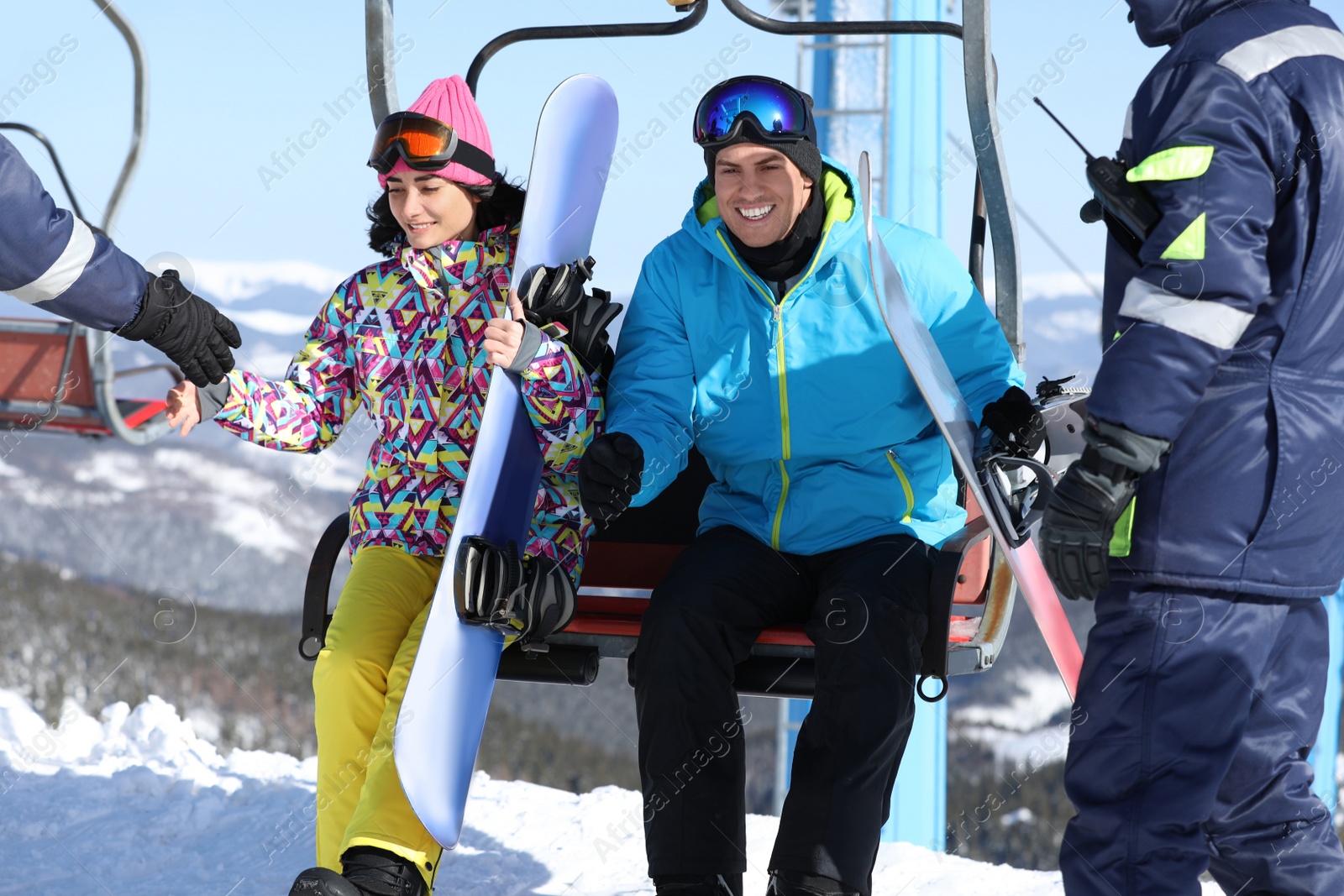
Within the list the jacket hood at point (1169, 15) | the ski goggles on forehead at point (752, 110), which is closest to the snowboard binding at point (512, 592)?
the ski goggles on forehead at point (752, 110)

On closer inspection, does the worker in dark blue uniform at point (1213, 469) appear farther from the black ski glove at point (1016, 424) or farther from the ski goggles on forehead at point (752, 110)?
the ski goggles on forehead at point (752, 110)

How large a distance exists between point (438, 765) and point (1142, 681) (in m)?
1.13

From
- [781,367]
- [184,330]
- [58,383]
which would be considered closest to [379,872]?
[184,330]

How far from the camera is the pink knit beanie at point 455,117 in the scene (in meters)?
2.52

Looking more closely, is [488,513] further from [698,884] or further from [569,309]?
[698,884]

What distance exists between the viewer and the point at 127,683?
26.8 metres

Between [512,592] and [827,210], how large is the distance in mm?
949

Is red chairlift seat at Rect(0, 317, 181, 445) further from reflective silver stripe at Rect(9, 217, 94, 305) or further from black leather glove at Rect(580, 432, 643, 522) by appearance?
black leather glove at Rect(580, 432, 643, 522)

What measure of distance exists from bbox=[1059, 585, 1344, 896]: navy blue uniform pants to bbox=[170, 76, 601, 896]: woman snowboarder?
100 centimetres

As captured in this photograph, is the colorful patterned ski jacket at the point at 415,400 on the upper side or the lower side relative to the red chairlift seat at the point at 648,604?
upper

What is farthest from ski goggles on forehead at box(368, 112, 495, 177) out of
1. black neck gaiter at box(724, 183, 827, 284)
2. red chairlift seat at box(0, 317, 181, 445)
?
red chairlift seat at box(0, 317, 181, 445)

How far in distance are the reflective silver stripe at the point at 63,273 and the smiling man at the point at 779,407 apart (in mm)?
943

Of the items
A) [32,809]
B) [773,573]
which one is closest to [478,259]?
[773,573]

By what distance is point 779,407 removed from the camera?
2.43 meters
